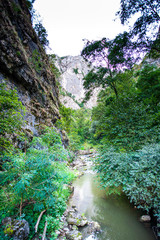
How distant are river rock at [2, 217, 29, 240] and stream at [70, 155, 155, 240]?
8.41 feet

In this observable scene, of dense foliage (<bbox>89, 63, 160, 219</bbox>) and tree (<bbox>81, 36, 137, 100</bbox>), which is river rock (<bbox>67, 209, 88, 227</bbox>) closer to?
dense foliage (<bbox>89, 63, 160, 219</bbox>)

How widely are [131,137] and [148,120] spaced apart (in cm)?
112

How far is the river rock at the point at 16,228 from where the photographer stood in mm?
2192

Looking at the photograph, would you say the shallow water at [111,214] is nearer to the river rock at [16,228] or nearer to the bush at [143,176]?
the bush at [143,176]

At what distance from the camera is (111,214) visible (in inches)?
189

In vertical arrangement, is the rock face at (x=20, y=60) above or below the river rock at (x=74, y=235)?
above

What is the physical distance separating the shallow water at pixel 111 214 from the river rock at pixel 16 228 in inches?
101

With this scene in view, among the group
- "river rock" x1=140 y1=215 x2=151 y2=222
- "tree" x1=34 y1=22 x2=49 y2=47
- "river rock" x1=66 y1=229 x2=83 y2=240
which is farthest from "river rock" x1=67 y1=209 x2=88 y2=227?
"tree" x1=34 y1=22 x2=49 y2=47

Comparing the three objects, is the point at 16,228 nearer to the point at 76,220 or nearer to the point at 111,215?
the point at 76,220

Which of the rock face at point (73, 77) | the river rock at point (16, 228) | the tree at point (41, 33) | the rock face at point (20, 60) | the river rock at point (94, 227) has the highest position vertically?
the rock face at point (73, 77)

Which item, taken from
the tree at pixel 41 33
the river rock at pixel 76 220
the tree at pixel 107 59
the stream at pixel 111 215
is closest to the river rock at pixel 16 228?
the river rock at pixel 76 220

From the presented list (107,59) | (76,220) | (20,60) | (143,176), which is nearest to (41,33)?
(20,60)

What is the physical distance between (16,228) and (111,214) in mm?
4431

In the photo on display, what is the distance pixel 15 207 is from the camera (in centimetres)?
287
